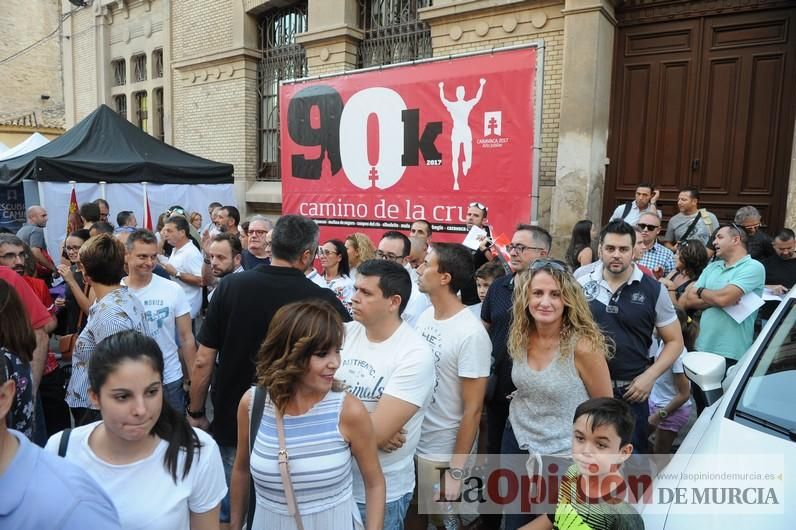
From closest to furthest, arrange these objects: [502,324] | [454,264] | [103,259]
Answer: [454,264] < [103,259] < [502,324]

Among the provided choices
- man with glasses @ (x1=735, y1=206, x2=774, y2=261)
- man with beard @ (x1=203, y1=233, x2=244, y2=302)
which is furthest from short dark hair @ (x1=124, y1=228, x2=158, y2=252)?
man with glasses @ (x1=735, y1=206, x2=774, y2=261)

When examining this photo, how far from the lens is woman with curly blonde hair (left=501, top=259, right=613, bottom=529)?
252 centimetres

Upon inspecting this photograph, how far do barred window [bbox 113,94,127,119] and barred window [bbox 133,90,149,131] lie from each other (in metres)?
0.84

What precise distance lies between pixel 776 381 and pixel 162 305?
3.32m

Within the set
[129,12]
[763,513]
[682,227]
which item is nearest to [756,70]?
[682,227]

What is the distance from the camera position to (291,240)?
2.92m

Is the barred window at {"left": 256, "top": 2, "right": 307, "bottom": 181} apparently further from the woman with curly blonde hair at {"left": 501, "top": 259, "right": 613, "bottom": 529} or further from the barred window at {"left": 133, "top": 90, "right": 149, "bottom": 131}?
the woman with curly blonde hair at {"left": 501, "top": 259, "right": 613, "bottom": 529}

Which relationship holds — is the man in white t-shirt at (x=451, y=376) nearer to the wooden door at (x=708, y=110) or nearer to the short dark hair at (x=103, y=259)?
the short dark hair at (x=103, y=259)

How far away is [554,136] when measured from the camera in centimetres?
839

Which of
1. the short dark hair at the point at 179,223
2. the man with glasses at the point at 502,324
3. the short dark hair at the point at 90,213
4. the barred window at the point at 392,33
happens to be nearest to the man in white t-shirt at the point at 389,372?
the man with glasses at the point at 502,324

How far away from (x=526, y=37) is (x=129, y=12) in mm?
13645

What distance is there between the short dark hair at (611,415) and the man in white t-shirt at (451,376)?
2.40 ft

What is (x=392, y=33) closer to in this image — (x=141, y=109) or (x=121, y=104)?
(x=141, y=109)

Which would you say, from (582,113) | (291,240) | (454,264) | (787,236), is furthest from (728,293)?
(582,113)
